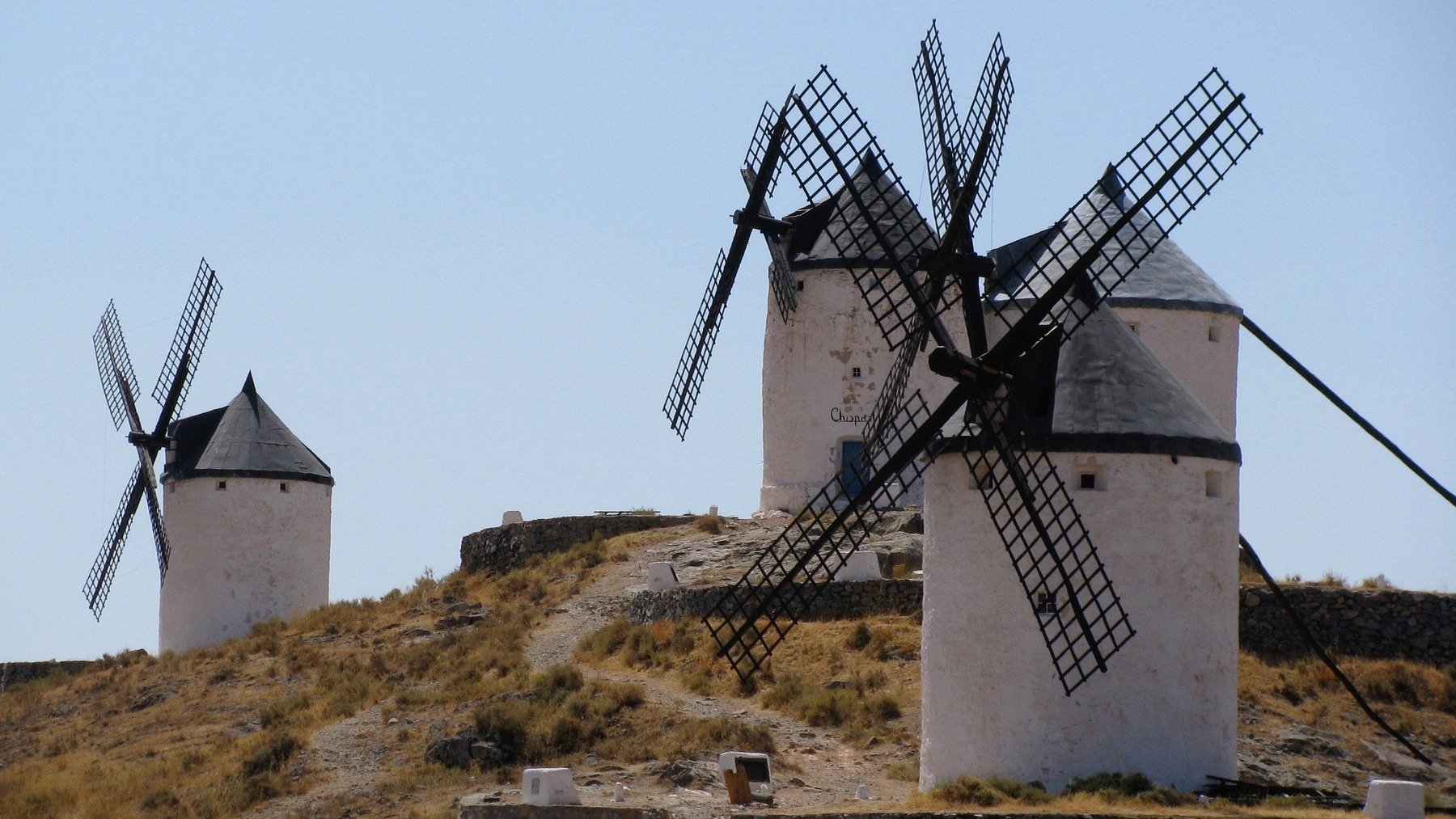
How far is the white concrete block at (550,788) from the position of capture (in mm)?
19484

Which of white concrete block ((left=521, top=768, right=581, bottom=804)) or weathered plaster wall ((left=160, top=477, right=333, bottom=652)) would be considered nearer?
white concrete block ((left=521, top=768, right=581, bottom=804))

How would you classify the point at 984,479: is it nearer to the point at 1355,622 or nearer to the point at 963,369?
the point at 963,369

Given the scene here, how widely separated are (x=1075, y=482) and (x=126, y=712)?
680 inches

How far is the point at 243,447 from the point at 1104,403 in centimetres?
2191

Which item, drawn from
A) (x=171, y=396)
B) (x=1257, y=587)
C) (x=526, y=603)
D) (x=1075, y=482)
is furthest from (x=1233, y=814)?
(x=171, y=396)

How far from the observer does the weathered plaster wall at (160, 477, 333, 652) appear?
122 ft

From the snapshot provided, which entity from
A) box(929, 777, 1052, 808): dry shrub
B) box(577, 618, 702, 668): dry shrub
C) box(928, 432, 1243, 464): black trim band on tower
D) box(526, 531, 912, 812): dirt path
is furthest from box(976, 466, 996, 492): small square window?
box(577, 618, 702, 668): dry shrub

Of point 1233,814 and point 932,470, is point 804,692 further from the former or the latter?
point 1233,814

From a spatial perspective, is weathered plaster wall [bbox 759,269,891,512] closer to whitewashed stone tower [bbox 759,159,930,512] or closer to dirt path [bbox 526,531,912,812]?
whitewashed stone tower [bbox 759,159,930,512]

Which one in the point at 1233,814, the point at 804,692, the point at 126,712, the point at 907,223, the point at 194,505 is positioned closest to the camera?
the point at 1233,814

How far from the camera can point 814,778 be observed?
2209 cm

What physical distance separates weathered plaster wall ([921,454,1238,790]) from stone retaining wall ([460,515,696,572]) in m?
16.6

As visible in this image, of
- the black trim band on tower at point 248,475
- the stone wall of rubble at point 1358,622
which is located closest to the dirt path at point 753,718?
the stone wall of rubble at point 1358,622

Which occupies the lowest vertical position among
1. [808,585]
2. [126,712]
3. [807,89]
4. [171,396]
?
[126,712]
